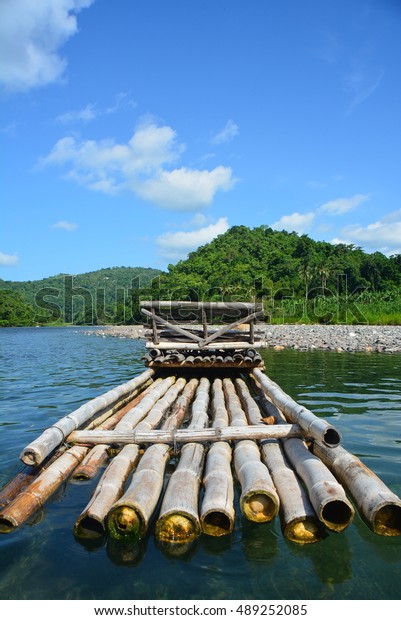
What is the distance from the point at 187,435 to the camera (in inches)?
224

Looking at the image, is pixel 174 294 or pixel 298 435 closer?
pixel 298 435

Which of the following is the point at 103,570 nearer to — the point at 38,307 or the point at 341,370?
the point at 341,370

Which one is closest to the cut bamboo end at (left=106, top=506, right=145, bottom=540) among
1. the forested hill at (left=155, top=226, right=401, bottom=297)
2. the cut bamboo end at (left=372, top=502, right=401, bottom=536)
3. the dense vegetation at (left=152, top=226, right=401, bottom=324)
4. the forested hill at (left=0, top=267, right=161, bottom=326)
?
the cut bamboo end at (left=372, top=502, right=401, bottom=536)

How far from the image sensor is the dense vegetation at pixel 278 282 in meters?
55.1

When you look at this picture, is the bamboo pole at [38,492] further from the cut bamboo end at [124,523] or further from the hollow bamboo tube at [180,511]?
the hollow bamboo tube at [180,511]

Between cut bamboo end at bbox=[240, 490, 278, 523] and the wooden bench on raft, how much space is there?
23.4 feet

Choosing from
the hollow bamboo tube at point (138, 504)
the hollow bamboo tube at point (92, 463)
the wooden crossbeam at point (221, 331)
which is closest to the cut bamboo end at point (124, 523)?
the hollow bamboo tube at point (138, 504)

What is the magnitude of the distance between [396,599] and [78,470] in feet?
11.9

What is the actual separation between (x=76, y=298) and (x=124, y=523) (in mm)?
155922

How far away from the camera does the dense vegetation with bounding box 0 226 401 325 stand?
55.1 meters

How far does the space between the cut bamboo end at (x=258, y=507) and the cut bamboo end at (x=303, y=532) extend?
227mm

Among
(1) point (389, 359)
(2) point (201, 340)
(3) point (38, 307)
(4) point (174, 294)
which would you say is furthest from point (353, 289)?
(3) point (38, 307)

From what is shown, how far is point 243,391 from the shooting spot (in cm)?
987

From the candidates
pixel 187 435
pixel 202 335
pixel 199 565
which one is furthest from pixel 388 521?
pixel 202 335
